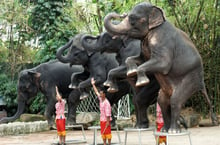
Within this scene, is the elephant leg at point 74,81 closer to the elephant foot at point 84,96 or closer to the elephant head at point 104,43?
the elephant foot at point 84,96

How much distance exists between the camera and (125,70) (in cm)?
714

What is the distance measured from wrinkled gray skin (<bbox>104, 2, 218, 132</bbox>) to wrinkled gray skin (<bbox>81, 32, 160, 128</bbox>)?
2.33 ft

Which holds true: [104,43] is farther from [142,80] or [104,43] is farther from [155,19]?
[142,80]

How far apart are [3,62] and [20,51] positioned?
90 cm

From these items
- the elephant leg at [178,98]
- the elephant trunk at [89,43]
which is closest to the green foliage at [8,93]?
the elephant trunk at [89,43]

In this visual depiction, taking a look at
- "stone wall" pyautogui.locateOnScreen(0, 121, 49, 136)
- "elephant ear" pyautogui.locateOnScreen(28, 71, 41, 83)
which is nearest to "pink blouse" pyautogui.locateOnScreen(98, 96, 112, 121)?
"elephant ear" pyautogui.locateOnScreen(28, 71, 41, 83)

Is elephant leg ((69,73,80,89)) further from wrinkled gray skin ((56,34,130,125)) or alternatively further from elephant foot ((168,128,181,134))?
elephant foot ((168,128,181,134))

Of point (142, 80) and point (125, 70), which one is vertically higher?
point (125, 70)

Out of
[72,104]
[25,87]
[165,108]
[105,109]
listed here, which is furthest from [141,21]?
[25,87]

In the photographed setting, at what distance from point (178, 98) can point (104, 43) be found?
8.45 feet

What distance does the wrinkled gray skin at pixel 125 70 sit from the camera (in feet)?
23.5

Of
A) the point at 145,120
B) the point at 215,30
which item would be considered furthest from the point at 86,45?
the point at 215,30

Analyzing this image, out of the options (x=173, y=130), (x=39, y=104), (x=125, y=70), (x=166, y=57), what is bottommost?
(x=39, y=104)

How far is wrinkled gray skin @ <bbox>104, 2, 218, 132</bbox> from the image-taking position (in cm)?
602
